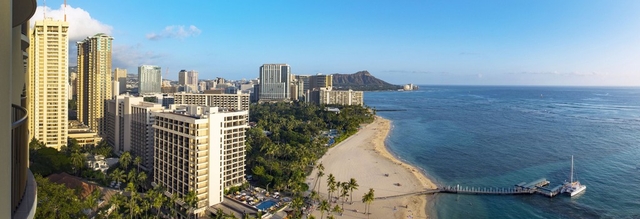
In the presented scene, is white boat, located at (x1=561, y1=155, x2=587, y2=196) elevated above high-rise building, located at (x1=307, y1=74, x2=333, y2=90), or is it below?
below

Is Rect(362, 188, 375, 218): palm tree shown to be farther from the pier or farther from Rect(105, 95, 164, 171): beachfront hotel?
Rect(105, 95, 164, 171): beachfront hotel

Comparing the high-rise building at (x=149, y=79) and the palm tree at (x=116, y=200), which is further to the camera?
the high-rise building at (x=149, y=79)

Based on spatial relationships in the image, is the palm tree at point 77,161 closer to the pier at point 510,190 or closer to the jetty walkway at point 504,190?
the jetty walkway at point 504,190

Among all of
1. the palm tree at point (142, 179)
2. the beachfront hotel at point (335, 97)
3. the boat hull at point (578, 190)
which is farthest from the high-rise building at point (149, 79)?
the boat hull at point (578, 190)

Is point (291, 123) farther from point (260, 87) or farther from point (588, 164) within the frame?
point (260, 87)

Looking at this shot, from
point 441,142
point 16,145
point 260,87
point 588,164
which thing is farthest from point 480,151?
point 260,87

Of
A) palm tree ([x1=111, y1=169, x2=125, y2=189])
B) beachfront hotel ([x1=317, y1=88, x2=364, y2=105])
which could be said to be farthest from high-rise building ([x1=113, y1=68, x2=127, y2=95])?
palm tree ([x1=111, y1=169, x2=125, y2=189])
